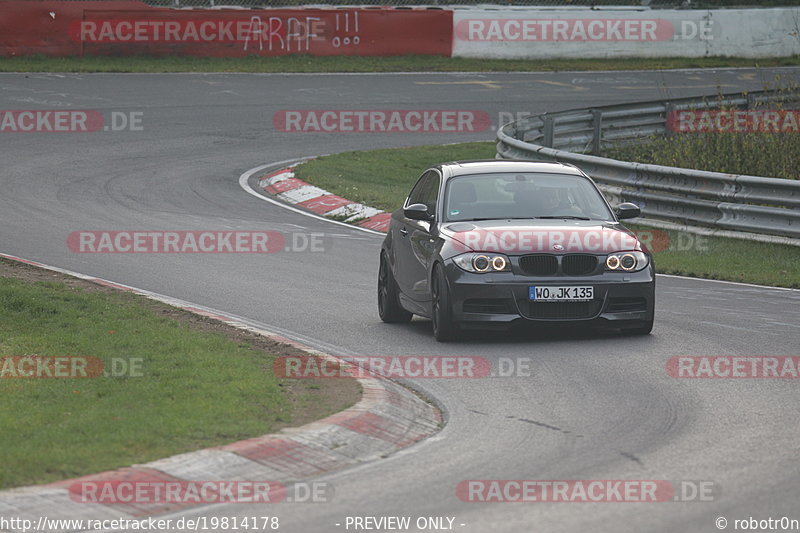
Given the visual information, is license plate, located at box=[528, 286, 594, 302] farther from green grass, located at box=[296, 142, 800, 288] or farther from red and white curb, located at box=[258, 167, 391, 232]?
red and white curb, located at box=[258, 167, 391, 232]

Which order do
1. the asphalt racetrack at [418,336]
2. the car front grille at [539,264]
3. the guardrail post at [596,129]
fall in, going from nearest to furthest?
the asphalt racetrack at [418,336], the car front grille at [539,264], the guardrail post at [596,129]

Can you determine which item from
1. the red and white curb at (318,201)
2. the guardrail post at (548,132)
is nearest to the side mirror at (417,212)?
the red and white curb at (318,201)

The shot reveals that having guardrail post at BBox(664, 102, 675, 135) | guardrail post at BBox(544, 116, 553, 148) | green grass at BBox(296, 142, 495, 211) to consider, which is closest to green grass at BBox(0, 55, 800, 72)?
green grass at BBox(296, 142, 495, 211)

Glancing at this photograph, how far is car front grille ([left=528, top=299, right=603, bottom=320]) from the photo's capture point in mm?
11086

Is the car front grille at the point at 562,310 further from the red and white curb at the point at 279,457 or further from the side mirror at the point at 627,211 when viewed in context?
the red and white curb at the point at 279,457

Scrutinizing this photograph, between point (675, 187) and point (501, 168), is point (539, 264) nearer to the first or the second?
point (501, 168)

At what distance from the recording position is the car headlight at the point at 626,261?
36.9 feet

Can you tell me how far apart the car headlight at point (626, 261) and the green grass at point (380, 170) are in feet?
30.6

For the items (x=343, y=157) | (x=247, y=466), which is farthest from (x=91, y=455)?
(x=343, y=157)

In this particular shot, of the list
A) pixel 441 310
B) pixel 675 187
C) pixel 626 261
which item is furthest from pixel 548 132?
pixel 441 310

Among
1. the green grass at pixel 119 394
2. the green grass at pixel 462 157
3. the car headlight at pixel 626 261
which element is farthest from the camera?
the green grass at pixel 462 157

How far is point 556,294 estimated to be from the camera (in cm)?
1105

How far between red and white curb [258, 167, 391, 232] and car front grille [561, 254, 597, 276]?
8502 mm

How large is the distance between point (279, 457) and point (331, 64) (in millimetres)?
28713
